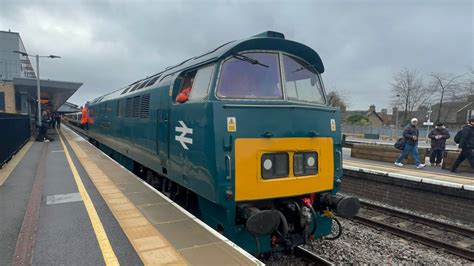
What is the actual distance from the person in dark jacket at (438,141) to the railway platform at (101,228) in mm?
10366

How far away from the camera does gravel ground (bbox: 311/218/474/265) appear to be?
509 centimetres

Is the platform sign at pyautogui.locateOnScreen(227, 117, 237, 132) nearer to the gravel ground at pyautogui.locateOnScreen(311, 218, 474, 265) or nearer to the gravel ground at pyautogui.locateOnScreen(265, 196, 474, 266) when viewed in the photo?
the gravel ground at pyautogui.locateOnScreen(265, 196, 474, 266)

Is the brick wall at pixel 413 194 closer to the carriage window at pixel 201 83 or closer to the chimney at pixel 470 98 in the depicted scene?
the carriage window at pixel 201 83

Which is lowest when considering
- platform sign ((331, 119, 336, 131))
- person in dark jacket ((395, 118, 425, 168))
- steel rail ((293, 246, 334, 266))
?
steel rail ((293, 246, 334, 266))

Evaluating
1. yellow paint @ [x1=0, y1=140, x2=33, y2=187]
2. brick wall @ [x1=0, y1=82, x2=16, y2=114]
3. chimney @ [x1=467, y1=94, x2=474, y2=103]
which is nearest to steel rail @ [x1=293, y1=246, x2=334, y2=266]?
yellow paint @ [x1=0, y1=140, x2=33, y2=187]

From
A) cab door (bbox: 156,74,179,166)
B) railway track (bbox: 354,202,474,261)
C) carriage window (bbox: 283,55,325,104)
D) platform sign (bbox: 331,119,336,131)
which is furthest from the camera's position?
railway track (bbox: 354,202,474,261)

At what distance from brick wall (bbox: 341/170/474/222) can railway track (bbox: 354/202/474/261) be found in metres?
0.99

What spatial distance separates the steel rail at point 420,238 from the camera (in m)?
5.32

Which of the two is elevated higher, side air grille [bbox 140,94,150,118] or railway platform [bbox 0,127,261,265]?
side air grille [bbox 140,94,150,118]

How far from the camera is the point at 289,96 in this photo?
447 centimetres

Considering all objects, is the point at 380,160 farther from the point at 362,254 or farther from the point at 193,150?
the point at 193,150

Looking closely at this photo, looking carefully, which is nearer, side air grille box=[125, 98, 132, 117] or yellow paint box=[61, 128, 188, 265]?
yellow paint box=[61, 128, 188, 265]

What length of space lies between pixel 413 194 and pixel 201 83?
21.5 feet

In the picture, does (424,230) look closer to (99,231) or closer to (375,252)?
(375,252)
